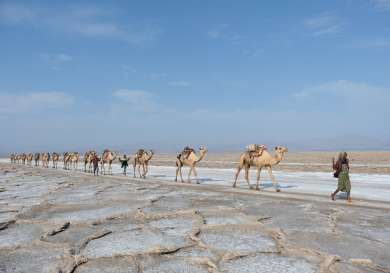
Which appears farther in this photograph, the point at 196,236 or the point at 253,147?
the point at 253,147

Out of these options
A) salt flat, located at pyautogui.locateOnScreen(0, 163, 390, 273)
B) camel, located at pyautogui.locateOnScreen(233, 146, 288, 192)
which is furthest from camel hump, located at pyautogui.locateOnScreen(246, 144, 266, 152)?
salt flat, located at pyautogui.locateOnScreen(0, 163, 390, 273)

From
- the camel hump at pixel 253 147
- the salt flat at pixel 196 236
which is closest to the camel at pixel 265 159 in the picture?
the camel hump at pixel 253 147

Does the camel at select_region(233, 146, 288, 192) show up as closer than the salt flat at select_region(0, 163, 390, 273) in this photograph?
No

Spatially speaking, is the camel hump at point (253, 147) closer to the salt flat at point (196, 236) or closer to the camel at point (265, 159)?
the camel at point (265, 159)

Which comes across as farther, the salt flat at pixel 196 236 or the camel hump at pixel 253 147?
the camel hump at pixel 253 147

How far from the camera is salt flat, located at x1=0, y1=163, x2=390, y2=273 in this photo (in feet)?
19.5

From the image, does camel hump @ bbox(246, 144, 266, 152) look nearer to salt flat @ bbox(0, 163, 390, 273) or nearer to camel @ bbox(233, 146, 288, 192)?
camel @ bbox(233, 146, 288, 192)

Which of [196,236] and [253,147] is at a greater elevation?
[253,147]

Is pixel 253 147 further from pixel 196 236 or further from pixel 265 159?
pixel 196 236

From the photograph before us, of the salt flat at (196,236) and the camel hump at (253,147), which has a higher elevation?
the camel hump at (253,147)

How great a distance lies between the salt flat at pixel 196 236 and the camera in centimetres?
596

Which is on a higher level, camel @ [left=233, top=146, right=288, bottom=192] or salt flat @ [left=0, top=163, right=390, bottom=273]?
camel @ [left=233, top=146, right=288, bottom=192]

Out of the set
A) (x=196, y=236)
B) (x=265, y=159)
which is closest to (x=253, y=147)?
(x=265, y=159)

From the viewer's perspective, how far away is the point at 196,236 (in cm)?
765
